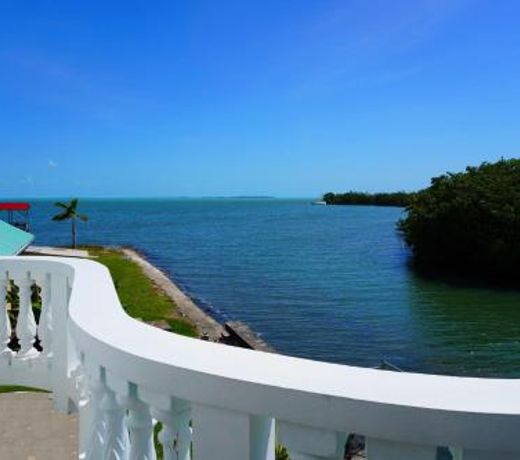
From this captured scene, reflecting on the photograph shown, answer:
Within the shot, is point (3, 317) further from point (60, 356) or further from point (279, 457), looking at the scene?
point (279, 457)

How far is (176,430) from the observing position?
1671mm

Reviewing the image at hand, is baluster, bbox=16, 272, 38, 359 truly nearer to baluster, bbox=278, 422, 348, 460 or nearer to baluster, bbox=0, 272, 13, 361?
baluster, bbox=0, 272, 13, 361

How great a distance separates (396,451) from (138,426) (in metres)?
0.85

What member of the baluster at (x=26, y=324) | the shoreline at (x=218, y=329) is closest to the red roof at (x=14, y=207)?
the shoreline at (x=218, y=329)

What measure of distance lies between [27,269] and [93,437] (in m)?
2.32

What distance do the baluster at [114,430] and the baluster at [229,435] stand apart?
1.49 ft

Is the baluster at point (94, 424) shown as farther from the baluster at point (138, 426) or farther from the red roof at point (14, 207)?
the red roof at point (14, 207)

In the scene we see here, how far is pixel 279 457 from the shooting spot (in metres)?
4.43

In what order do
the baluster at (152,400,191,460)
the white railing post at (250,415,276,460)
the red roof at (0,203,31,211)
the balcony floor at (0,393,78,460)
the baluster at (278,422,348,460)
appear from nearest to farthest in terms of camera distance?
the baluster at (278,422,348,460)
the white railing post at (250,415,276,460)
the baluster at (152,400,191,460)
the balcony floor at (0,393,78,460)
the red roof at (0,203,31,211)

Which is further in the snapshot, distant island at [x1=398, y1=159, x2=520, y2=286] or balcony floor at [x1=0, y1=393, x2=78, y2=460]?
distant island at [x1=398, y1=159, x2=520, y2=286]

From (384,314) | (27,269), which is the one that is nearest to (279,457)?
(27,269)

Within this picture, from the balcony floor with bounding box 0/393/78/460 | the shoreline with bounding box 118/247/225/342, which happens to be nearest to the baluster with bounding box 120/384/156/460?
the balcony floor with bounding box 0/393/78/460

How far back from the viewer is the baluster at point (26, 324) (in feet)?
13.9

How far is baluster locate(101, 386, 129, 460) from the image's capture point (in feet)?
6.24
